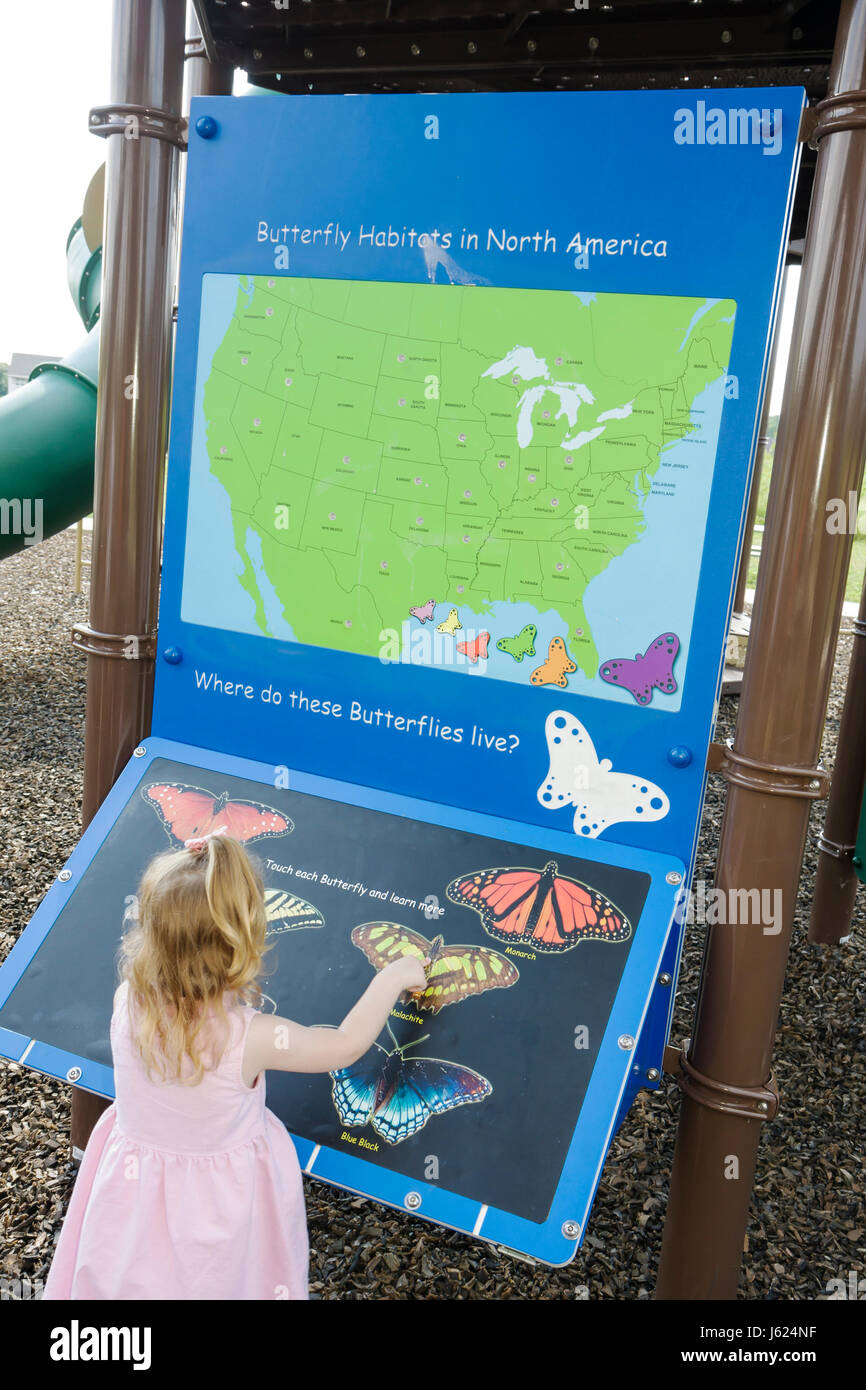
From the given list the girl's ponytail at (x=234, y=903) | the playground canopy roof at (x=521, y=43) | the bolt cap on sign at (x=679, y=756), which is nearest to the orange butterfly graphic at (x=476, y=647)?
the bolt cap on sign at (x=679, y=756)

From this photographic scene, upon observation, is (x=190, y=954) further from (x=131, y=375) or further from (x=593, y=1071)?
(x=131, y=375)

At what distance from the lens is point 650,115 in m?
1.85

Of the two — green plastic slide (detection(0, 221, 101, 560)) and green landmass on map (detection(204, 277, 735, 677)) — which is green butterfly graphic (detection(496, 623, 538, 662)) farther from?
green plastic slide (detection(0, 221, 101, 560))

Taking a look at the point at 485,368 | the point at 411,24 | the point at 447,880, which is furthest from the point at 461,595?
the point at 411,24

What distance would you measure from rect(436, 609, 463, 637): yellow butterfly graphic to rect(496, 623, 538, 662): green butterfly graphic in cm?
9

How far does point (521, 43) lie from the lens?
2.45 m

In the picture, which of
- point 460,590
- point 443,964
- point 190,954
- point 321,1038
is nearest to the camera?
point 190,954

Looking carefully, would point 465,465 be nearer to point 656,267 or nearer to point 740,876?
point 656,267

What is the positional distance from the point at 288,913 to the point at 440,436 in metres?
1.00

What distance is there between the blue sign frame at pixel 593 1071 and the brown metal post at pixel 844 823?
92.1 inches

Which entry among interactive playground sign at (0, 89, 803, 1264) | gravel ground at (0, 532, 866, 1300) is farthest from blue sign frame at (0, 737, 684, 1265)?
gravel ground at (0, 532, 866, 1300)

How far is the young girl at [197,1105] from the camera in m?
1.64

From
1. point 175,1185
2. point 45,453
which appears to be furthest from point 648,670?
point 45,453

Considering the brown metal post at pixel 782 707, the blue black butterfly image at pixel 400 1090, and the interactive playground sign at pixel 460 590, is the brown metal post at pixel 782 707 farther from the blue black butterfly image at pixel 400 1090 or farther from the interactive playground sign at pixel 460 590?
the blue black butterfly image at pixel 400 1090
